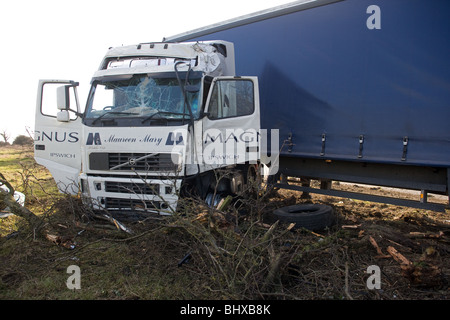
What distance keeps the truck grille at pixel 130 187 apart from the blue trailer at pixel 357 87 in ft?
9.48

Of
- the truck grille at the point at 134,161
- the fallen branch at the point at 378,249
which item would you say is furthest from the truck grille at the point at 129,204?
the fallen branch at the point at 378,249

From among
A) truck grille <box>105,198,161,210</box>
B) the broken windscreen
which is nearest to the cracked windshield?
the broken windscreen

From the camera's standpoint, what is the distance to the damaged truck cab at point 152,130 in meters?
5.18

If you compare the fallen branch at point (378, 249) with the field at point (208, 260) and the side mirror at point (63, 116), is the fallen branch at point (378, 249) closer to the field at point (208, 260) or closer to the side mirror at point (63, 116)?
the field at point (208, 260)

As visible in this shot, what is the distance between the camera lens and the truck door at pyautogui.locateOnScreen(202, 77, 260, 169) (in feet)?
18.1

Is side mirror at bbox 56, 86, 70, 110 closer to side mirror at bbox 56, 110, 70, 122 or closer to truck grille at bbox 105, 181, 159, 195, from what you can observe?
side mirror at bbox 56, 110, 70, 122

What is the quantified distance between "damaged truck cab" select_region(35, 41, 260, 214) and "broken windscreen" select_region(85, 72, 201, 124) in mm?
16

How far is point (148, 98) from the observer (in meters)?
5.48

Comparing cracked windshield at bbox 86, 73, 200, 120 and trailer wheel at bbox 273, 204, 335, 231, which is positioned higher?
cracked windshield at bbox 86, 73, 200, 120

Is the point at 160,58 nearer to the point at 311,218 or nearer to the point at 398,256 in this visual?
the point at 311,218
